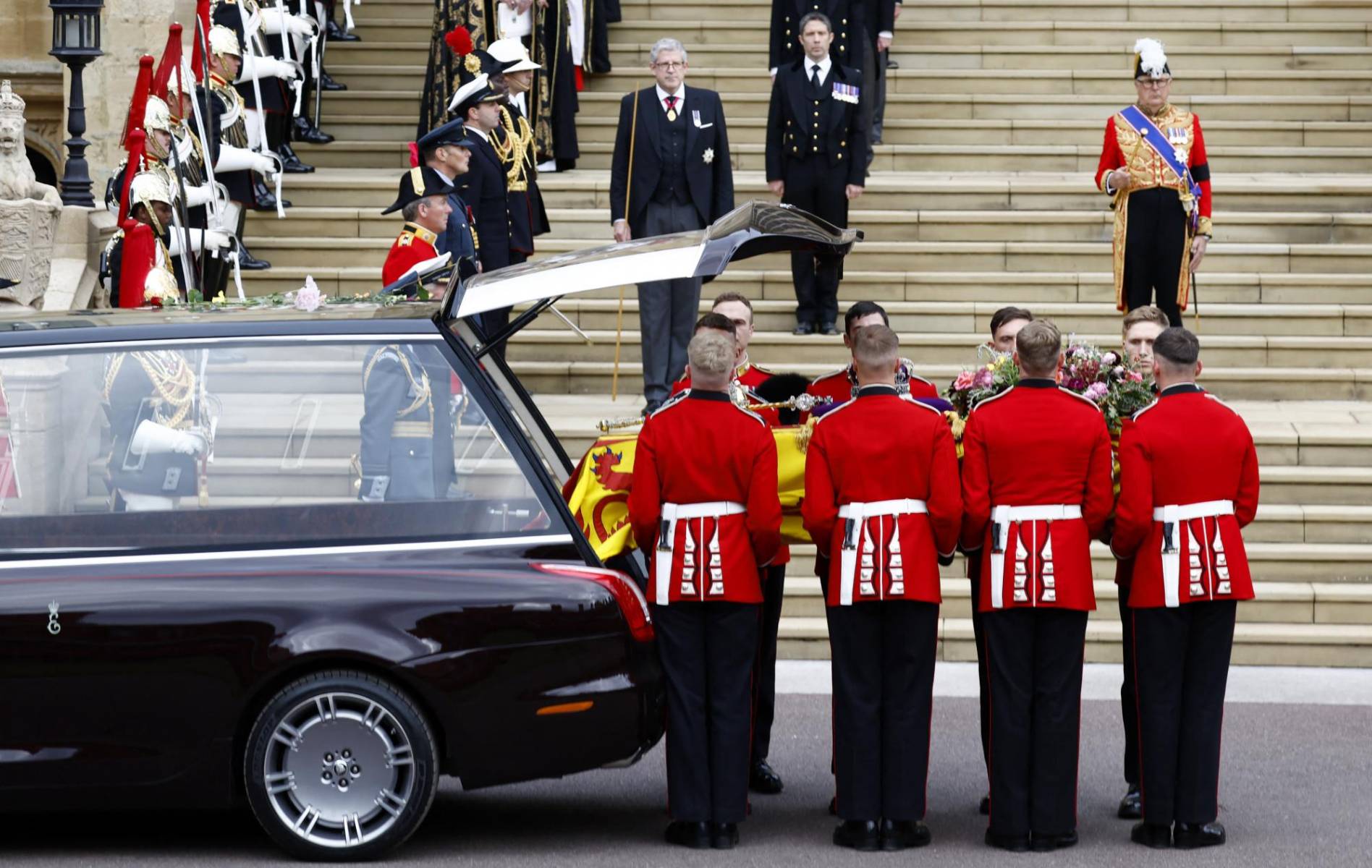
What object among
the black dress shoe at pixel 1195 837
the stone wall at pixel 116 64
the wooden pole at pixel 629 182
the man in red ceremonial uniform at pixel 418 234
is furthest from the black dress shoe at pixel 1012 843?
the stone wall at pixel 116 64

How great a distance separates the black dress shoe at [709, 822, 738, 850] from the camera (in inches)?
289

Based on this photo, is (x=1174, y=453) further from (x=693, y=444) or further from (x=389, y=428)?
(x=389, y=428)

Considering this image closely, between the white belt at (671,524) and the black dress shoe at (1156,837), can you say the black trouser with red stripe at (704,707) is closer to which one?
the white belt at (671,524)

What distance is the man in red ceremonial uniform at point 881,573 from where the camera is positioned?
23.5 ft

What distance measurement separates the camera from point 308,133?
Answer: 16.9 metres

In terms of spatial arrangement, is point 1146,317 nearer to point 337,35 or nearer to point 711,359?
point 711,359

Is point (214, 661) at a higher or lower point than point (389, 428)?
lower

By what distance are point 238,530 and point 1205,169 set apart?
763cm

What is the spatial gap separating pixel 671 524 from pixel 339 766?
1.36 m

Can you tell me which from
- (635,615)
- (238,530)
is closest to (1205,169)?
(635,615)

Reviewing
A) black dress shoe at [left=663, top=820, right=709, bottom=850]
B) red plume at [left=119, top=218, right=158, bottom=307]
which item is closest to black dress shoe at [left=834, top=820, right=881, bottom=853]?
black dress shoe at [left=663, top=820, right=709, bottom=850]

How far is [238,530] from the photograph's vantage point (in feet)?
22.9

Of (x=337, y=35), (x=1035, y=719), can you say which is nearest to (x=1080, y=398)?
(x=1035, y=719)

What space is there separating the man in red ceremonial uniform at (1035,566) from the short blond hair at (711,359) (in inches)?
33.4
